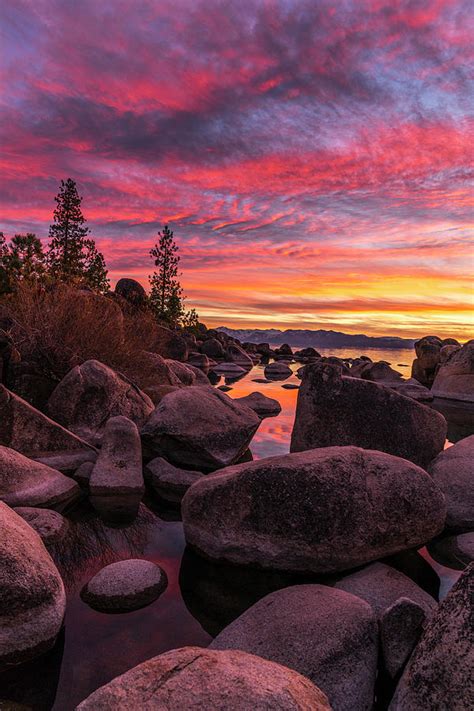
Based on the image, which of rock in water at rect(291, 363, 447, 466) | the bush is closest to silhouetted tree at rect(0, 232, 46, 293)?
the bush

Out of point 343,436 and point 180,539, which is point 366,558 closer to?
point 180,539

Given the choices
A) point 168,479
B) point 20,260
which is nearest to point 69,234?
point 20,260

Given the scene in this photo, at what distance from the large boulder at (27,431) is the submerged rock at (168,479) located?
1.52m

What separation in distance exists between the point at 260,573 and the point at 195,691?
321 centimetres

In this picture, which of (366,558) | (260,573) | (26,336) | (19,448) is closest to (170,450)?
(19,448)

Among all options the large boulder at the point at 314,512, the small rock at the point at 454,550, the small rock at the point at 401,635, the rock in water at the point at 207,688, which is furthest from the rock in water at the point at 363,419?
the rock in water at the point at 207,688

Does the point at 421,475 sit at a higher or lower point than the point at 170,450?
higher

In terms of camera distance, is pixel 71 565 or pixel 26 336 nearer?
pixel 71 565

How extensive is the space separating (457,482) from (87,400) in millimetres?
7739

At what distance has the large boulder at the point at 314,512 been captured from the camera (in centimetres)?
535

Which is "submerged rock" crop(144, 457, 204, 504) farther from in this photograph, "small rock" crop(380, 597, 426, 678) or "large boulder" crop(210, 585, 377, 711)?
"small rock" crop(380, 597, 426, 678)

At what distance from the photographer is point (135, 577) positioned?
5152 mm

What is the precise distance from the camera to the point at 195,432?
9.41 meters

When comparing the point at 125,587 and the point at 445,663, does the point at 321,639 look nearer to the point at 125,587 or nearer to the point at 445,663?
the point at 445,663
